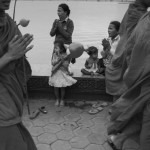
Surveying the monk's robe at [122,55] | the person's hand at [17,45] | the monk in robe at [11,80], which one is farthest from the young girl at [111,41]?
the person's hand at [17,45]

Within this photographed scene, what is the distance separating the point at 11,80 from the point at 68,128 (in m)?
1.80

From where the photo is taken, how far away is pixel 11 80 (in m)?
2.28

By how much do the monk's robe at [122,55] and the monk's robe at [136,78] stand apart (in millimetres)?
503

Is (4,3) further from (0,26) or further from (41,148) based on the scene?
(41,148)

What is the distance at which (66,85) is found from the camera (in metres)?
4.38

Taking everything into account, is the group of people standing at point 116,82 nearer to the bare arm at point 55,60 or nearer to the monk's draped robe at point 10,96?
the monk's draped robe at point 10,96

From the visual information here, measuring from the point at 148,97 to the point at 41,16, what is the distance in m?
10.0

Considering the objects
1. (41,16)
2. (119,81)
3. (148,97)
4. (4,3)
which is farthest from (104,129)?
(41,16)

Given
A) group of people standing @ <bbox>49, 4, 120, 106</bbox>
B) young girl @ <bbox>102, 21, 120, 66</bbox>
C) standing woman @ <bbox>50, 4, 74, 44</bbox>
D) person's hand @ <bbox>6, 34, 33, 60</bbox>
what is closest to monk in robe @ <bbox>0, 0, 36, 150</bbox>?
person's hand @ <bbox>6, 34, 33, 60</bbox>

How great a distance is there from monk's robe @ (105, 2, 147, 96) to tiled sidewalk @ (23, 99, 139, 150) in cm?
51

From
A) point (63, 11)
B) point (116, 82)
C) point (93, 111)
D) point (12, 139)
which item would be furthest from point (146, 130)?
point (63, 11)

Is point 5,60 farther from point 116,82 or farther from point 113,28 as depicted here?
point 113,28

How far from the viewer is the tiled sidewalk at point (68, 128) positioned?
11.5 ft

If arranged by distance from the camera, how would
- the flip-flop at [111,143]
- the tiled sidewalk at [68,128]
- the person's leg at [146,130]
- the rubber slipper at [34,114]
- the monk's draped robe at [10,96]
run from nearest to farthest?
the monk's draped robe at [10,96]
the person's leg at [146,130]
the flip-flop at [111,143]
the tiled sidewalk at [68,128]
the rubber slipper at [34,114]
